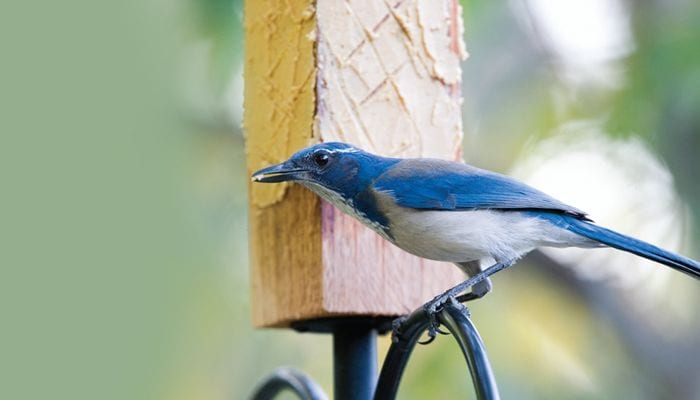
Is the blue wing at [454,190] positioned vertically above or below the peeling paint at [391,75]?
below

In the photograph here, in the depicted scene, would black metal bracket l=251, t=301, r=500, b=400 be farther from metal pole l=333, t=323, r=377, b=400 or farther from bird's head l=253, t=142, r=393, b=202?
bird's head l=253, t=142, r=393, b=202

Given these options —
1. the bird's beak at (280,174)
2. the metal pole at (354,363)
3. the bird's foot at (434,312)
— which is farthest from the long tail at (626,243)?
the bird's beak at (280,174)

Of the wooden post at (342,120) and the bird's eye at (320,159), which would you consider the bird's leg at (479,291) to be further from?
the bird's eye at (320,159)

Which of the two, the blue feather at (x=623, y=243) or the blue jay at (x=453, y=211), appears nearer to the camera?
the blue feather at (x=623, y=243)

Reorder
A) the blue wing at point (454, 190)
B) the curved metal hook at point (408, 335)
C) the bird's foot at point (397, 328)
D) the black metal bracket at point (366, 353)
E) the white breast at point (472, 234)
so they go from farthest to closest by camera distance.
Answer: the blue wing at point (454, 190)
the white breast at point (472, 234)
the bird's foot at point (397, 328)
the black metal bracket at point (366, 353)
the curved metal hook at point (408, 335)

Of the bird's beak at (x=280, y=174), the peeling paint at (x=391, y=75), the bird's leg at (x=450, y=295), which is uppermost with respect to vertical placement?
the peeling paint at (x=391, y=75)

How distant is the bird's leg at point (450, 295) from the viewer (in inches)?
106

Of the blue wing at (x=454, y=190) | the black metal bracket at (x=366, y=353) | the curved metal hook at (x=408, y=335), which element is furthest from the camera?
the blue wing at (x=454, y=190)

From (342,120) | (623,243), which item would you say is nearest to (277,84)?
(342,120)

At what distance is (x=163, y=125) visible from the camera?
13.5 ft

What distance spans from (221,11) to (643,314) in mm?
2669

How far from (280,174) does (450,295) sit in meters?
0.51

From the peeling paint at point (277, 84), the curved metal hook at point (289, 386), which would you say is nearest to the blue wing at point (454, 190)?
the peeling paint at point (277, 84)

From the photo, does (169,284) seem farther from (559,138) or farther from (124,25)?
(559,138)
